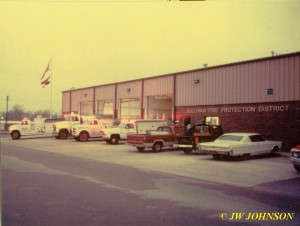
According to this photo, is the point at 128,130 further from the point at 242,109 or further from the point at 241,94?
the point at 241,94

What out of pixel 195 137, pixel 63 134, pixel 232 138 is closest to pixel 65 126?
pixel 63 134

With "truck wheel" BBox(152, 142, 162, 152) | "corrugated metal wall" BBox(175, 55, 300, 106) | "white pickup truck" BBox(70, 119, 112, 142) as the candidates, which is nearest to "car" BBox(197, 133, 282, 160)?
"truck wheel" BBox(152, 142, 162, 152)

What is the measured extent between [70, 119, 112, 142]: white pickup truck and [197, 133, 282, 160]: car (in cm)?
1467

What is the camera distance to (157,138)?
779 inches

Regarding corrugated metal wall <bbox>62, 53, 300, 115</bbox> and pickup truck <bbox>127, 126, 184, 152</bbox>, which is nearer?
pickup truck <bbox>127, 126, 184, 152</bbox>

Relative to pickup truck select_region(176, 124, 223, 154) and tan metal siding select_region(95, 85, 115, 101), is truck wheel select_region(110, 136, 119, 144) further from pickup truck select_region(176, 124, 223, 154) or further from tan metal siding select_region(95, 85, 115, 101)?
tan metal siding select_region(95, 85, 115, 101)

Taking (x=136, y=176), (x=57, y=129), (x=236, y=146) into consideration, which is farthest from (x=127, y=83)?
(x=136, y=176)

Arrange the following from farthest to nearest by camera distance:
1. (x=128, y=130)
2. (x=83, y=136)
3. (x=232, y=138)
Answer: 1. (x=83, y=136)
2. (x=128, y=130)
3. (x=232, y=138)

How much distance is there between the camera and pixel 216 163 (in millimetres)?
14844

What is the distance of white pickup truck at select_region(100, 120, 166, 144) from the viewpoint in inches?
996

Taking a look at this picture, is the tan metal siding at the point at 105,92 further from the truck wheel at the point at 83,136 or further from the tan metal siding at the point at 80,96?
the truck wheel at the point at 83,136

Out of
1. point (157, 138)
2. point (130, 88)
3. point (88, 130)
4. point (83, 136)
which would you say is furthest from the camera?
point (130, 88)

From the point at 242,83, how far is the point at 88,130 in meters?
13.7

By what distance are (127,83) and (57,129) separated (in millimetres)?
9398
